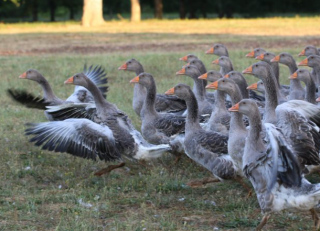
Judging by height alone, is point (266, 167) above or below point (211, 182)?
above

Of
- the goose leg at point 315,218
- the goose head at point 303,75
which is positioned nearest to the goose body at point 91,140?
the goose leg at point 315,218

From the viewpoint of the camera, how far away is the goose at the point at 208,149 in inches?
256

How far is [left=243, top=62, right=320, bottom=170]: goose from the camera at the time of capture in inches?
232

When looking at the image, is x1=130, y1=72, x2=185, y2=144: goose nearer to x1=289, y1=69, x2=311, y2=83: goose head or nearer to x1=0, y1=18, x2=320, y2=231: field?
x1=0, y1=18, x2=320, y2=231: field

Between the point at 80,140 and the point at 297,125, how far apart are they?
248 centimetres

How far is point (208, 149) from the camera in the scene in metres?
6.67

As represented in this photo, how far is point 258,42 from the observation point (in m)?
19.3

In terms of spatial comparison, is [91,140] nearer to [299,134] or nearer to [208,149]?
[208,149]

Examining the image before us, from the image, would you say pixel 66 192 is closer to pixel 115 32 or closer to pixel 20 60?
pixel 20 60

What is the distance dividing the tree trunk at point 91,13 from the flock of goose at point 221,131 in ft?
67.3

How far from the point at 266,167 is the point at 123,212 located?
4.92ft

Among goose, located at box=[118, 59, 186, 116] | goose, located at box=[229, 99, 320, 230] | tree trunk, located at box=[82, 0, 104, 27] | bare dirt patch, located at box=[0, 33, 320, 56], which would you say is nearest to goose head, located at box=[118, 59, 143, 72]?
goose, located at box=[118, 59, 186, 116]

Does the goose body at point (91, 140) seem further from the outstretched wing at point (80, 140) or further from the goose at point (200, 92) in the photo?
the goose at point (200, 92)

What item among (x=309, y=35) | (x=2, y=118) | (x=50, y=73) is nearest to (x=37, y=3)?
(x=309, y=35)
